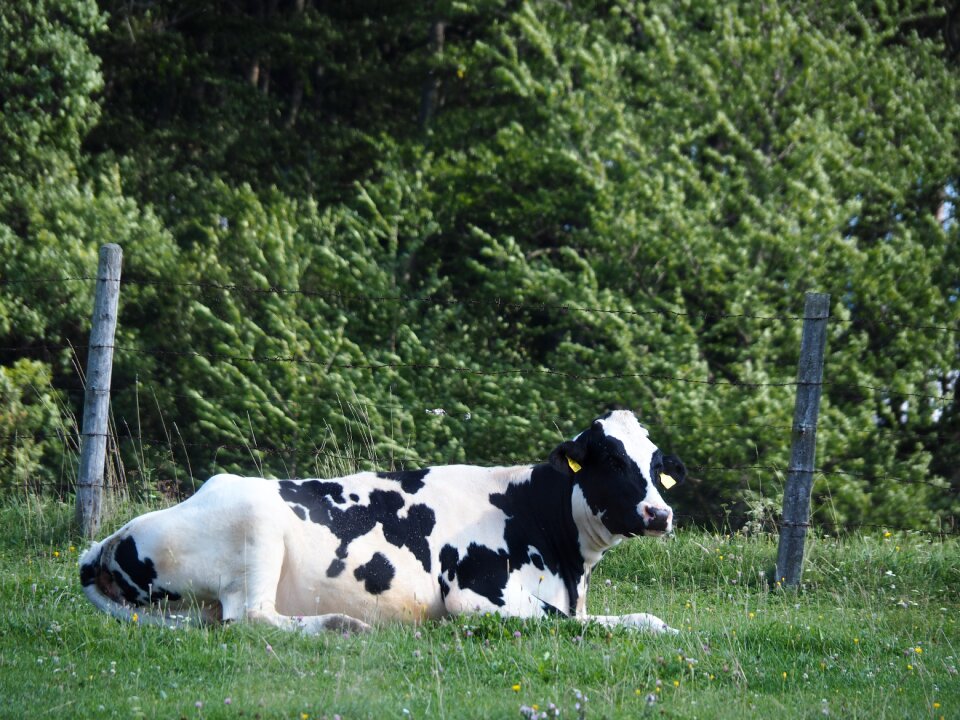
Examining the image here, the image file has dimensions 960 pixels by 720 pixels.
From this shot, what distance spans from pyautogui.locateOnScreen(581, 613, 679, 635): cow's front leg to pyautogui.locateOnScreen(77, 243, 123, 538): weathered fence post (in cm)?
342

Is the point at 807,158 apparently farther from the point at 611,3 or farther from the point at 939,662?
the point at 939,662

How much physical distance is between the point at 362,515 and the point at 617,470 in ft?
4.14

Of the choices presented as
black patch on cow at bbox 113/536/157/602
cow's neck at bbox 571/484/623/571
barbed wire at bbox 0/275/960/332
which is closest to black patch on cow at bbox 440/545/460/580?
cow's neck at bbox 571/484/623/571

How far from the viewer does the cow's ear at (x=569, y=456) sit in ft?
19.1

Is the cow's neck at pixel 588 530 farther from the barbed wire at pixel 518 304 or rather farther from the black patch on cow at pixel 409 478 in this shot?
the barbed wire at pixel 518 304

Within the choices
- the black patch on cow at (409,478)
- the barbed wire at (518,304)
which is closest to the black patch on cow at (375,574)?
the black patch on cow at (409,478)

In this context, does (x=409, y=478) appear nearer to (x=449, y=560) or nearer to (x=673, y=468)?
(x=449, y=560)

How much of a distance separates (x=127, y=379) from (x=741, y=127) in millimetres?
8407

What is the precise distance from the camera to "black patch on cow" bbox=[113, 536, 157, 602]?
5336 mm

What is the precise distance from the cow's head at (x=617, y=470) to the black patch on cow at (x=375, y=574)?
98 centimetres

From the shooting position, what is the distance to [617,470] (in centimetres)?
577

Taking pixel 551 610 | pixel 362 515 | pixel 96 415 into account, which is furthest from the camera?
pixel 96 415

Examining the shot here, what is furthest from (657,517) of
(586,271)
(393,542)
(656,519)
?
(586,271)

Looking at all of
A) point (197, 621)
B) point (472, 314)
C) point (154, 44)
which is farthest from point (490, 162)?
point (197, 621)
